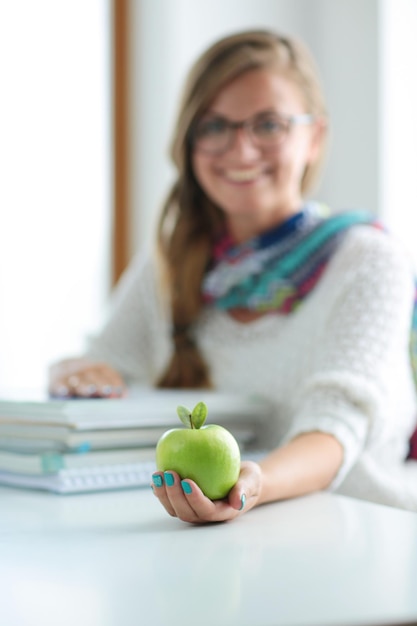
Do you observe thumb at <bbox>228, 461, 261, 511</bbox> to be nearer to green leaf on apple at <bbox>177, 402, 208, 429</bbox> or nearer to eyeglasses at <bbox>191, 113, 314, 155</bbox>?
green leaf on apple at <bbox>177, 402, 208, 429</bbox>

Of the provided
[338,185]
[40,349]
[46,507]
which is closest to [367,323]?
[46,507]

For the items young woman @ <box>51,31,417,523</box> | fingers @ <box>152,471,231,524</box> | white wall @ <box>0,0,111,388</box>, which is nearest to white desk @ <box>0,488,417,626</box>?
fingers @ <box>152,471,231,524</box>

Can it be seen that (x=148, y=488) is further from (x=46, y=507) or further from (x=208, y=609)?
(x=208, y=609)

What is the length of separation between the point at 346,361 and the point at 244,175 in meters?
0.49

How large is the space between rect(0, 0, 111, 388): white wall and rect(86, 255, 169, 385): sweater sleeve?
0.85 meters

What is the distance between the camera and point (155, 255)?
1.87 m

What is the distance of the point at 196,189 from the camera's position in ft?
6.09

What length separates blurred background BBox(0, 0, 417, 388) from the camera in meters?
2.54

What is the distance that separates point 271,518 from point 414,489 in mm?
391

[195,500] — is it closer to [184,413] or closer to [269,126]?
[184,413]

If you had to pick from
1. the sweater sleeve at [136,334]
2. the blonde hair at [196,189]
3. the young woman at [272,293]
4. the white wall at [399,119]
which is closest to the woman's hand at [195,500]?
the young woman at [272,293]

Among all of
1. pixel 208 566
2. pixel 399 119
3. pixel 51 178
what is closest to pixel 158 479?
pixel 208 566

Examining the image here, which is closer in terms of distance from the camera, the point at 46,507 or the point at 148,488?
the point at 46,507

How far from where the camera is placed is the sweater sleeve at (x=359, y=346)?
1.26m
